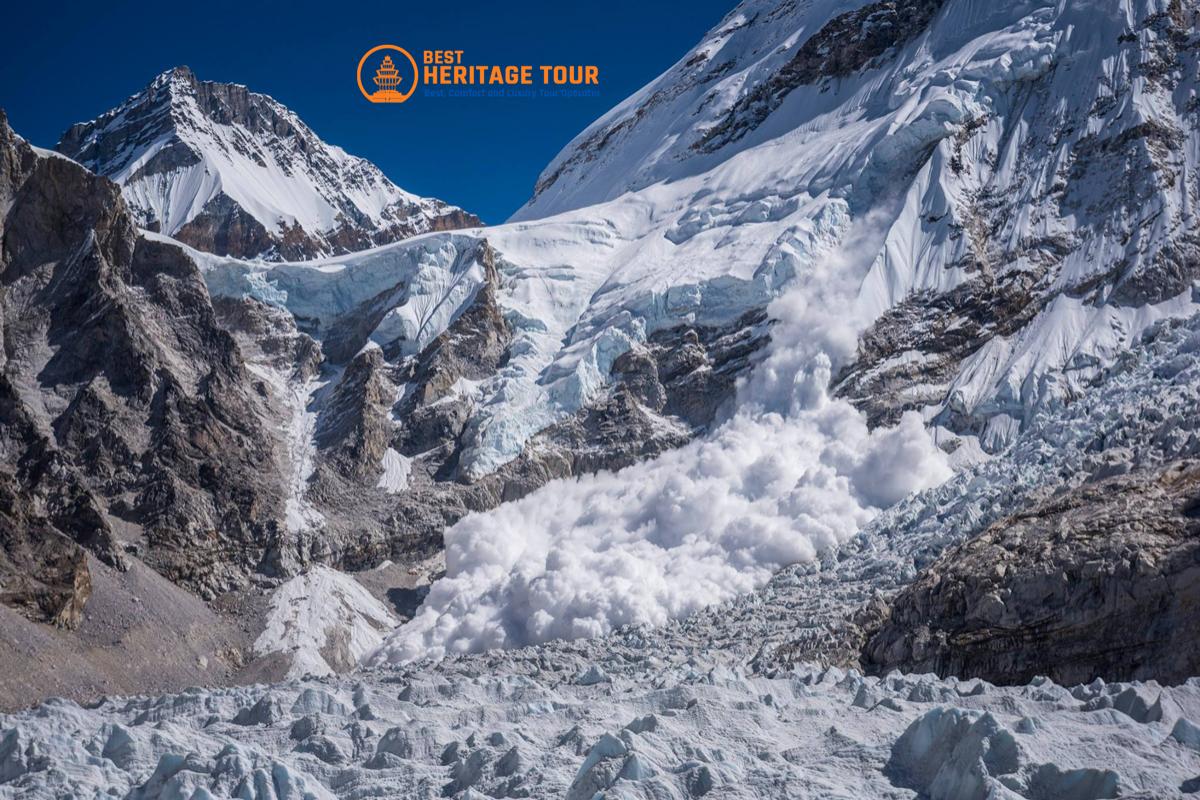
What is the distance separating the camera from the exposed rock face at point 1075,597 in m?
39.0

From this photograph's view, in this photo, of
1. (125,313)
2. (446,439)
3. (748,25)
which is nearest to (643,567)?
(446,439)

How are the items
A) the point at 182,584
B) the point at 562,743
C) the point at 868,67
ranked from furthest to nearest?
the point at 868,67 < the point at 182,584 < the point at 562,743

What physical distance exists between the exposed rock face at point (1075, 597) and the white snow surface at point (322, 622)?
149ft

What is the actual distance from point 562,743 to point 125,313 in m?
89.8

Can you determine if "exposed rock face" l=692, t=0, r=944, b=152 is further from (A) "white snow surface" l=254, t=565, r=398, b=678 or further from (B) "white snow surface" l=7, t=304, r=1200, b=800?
(B) "white snow surface" l=7, t=304, r=1200, b=800

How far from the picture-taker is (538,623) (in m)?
81.2

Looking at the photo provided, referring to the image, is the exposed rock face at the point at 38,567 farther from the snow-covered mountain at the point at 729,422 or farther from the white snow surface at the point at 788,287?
the white snow surface at the point at 788,287

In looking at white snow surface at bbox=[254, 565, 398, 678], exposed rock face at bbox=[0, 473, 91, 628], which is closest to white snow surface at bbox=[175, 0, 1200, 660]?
white snow surface at bbox=[254, 565, 398, 678]

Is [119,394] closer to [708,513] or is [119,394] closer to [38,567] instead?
[38,567]

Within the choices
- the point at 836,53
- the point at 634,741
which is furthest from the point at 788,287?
the point at 634,741

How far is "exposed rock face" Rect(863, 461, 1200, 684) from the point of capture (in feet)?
128

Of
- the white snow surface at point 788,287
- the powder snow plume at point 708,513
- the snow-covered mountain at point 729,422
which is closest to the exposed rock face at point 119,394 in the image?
the snow-covered mountain at point 729,422

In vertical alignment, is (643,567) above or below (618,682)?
above

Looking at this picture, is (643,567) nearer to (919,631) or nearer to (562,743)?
(919,631)
